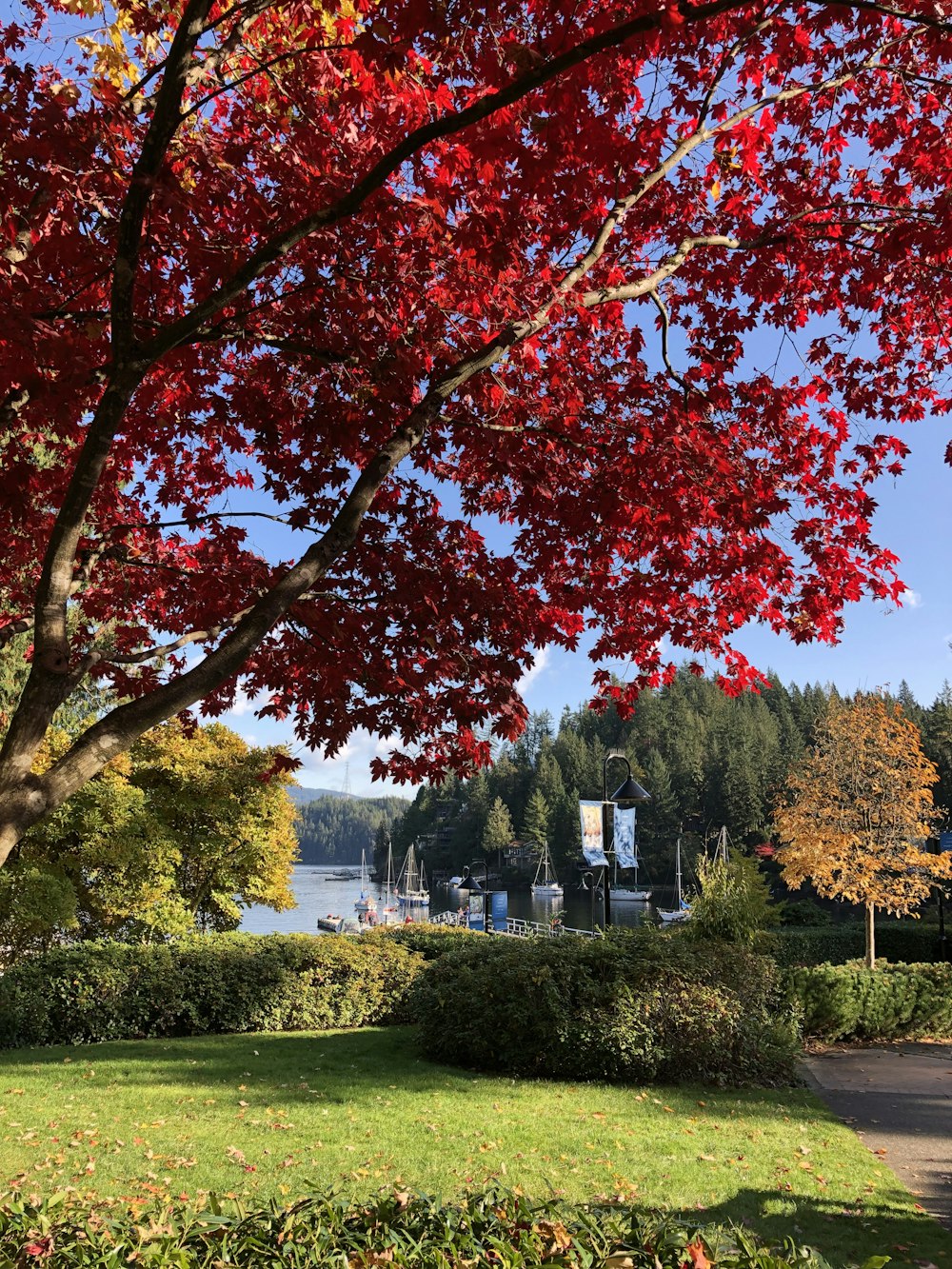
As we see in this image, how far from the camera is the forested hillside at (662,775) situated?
75625 mm

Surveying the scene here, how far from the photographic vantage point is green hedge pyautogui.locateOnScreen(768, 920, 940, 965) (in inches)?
871

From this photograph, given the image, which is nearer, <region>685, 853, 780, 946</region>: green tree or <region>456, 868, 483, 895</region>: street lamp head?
<region>685, 853, 780, 946</region>: green tree

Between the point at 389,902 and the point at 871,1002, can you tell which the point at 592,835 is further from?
the point at 389,902

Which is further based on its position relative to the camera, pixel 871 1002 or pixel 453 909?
pixel 453 909

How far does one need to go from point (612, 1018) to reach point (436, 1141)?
3182mm

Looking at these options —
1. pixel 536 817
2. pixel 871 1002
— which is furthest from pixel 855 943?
pixel 536 817

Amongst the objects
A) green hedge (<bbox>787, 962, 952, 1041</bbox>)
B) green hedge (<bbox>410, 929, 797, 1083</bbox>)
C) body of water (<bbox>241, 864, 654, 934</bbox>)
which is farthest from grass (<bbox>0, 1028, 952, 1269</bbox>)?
body of water (<bbox>241, 864, 654, 934</bbox>)

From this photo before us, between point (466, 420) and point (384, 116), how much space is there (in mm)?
1671

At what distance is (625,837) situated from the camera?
1417 cm

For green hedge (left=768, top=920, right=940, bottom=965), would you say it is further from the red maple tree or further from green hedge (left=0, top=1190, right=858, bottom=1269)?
green hedge (left=0, top=1190, right=858, bottom=1269)

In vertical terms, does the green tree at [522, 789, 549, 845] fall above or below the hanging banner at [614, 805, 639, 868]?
below

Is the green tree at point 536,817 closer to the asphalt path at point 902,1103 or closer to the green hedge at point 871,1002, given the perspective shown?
the green hedge at point 871,1002

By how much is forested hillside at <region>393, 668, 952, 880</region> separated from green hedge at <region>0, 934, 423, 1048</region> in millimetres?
54617

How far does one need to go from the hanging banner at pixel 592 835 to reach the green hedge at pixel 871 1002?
3.33 meters
